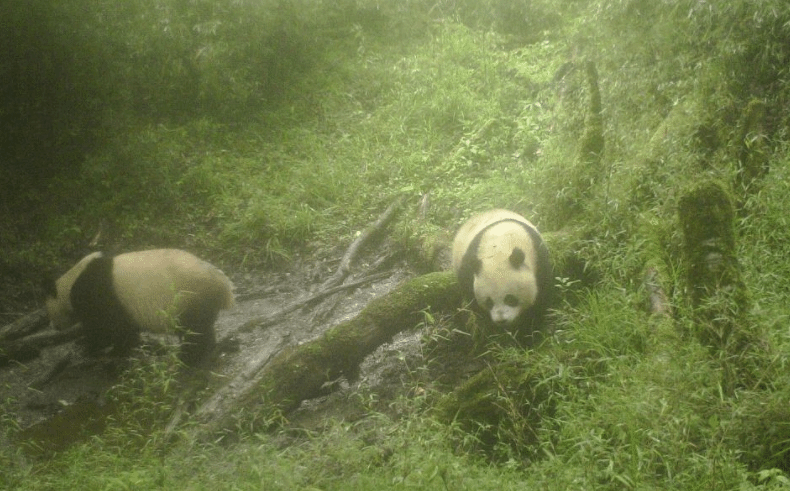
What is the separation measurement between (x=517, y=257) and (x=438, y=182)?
7.39ft

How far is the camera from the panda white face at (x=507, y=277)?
191 inches

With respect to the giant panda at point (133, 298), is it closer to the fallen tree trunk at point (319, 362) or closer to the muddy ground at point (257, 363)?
the muddy ground at point (257, 363)

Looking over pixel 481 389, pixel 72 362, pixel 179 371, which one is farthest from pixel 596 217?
pixel 72 362

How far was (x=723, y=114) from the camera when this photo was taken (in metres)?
5.20

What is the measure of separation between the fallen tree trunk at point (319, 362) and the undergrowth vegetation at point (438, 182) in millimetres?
233

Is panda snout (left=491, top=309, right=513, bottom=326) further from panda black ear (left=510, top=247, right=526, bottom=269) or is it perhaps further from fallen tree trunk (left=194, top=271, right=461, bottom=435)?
fallen tree trunk (left=194, top=271, right=461, bottom=435)

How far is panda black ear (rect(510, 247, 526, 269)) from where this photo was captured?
4809 millimetres

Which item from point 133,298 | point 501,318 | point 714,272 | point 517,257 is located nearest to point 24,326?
point 133,298

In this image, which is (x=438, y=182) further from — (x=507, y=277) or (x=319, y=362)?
(x=319, y=362)

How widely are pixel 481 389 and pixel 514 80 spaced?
17.8 ft

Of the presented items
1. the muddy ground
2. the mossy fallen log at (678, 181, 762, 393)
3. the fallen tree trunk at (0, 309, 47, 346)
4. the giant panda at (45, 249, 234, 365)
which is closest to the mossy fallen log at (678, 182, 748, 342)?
the mossy fallen log at (678, 181, 762, 393)

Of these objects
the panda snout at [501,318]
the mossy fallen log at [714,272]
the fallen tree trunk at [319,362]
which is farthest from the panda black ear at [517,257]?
the mossy fallen log at [714,272]

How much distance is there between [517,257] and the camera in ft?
15.9

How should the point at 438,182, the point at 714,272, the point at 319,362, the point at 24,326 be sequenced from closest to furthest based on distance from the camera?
the point at 714,272 < the point at 319,362 < the point at 24,326 < the point at 438,182
